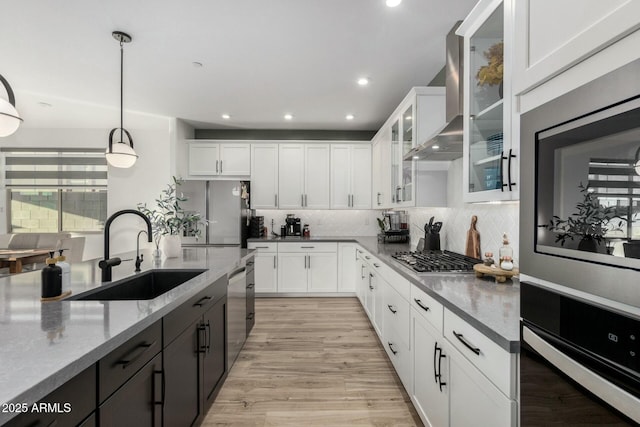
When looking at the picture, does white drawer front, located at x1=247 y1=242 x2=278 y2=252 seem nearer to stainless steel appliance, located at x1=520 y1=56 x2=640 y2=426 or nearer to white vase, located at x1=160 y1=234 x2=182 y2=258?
white vase, located at x1=160 y1=234 x2=182 y2=258

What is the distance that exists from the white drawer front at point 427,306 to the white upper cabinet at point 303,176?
10.4ft

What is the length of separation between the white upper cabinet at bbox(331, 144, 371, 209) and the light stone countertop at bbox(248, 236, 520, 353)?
2.85 metres

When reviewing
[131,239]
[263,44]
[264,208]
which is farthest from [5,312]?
[131,239]

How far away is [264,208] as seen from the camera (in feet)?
16.1

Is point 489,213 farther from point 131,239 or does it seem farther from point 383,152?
point 131,239

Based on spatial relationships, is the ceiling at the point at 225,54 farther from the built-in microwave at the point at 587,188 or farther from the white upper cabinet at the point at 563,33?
the built-in microwave at the point at 587,188

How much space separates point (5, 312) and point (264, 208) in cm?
384

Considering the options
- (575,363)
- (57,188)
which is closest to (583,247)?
(575,363)

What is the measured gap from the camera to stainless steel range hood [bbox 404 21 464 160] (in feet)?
6.57

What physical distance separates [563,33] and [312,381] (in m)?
2.45

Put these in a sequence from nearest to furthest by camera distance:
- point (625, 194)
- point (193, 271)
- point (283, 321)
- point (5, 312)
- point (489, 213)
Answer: point (625, 194), point (5, 312), point (193, 271), point (489, 213), point (283, 321)

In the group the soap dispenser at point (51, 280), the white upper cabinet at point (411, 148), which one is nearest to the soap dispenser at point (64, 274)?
the soap dispenser at point (51, 280)

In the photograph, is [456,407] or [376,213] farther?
[376,213]

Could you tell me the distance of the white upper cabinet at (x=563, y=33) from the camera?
57 cm
